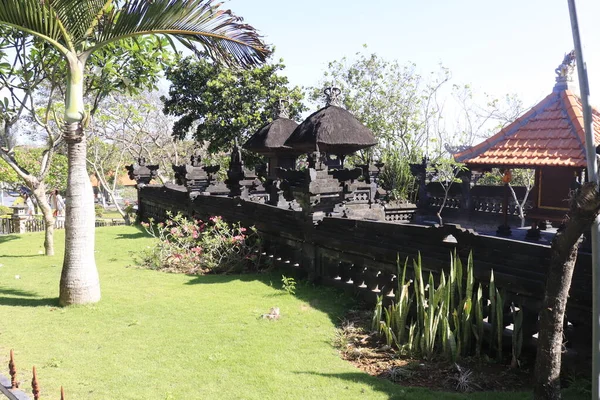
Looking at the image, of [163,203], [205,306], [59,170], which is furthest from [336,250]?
[59,170]

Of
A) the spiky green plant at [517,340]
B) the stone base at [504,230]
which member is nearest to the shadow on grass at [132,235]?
the stone base at [504,230]

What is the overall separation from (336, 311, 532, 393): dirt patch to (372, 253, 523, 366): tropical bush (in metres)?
0.10

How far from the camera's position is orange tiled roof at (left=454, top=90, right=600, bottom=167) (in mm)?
8845

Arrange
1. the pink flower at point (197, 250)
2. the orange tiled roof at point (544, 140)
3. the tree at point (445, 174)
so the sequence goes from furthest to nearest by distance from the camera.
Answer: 1. the tree at point (445, 174)
2. the pink flower at point (197, 250)
3. the orange tiled roof at point (544, 140)

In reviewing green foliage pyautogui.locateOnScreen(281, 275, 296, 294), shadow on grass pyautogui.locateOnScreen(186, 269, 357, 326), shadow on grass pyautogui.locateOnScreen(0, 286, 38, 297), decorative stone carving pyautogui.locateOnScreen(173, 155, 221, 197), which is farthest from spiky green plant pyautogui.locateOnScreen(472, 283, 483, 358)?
decorative stone carving pyautogui.locateOnScreen(173, 155, 221, 197)

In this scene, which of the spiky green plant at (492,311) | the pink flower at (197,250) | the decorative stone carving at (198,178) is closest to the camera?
the spiky green plant at (492,311)

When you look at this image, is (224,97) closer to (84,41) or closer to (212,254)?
(212,254)

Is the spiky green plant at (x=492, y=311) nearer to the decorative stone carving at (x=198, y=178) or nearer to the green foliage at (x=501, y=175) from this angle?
the decorative stone carving at (x=198, y=178)

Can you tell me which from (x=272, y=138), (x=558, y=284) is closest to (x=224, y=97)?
(x=272, y=138)

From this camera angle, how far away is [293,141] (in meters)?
13.5

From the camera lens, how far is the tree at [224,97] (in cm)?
2058

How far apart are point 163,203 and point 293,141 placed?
15.7 feet

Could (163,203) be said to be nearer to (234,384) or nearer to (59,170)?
(234,384)

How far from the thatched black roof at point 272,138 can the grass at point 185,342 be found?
7190 millimetres
